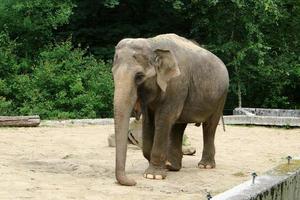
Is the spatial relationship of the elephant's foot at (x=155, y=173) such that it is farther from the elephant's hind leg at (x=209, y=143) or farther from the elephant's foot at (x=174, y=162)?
the elephant's hind leg at (x=209, y=143)

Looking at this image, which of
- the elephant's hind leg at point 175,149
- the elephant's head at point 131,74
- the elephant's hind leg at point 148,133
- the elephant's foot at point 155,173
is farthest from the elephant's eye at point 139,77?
the elephant's hind leg at point 175,149

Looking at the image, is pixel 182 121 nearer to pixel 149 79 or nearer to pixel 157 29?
pixel 149 79

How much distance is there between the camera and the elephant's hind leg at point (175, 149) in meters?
8.34

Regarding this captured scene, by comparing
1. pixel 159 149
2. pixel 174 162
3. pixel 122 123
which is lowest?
pixel 174 162

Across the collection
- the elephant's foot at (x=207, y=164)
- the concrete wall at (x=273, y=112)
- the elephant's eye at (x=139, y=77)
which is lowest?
the concrete wall at (x=273, y=112)

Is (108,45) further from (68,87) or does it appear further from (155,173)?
(155,173)

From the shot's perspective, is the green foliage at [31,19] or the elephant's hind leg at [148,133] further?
the green foliage at [31,19]

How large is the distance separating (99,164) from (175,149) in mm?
1021

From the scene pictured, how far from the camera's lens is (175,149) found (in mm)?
8445

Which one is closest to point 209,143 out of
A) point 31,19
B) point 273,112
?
point 273,112

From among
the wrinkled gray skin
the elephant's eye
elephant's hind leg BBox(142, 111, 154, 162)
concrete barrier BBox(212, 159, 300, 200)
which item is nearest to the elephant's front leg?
the wrinkled gray skin

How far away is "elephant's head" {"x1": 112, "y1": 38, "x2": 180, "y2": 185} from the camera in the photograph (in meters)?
6.91

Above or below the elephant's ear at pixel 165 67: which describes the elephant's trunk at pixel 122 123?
below

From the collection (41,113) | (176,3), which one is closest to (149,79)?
(41,113)
